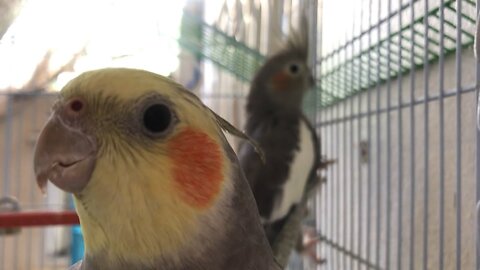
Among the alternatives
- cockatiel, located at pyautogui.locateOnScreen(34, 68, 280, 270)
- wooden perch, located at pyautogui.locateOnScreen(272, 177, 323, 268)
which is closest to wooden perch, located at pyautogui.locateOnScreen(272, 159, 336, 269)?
wooden perch, located at pyautogui.locateOnScreen(272, 177, 323, 268)

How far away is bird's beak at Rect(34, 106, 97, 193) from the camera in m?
0.44

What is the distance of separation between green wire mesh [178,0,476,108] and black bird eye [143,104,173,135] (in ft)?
1.34

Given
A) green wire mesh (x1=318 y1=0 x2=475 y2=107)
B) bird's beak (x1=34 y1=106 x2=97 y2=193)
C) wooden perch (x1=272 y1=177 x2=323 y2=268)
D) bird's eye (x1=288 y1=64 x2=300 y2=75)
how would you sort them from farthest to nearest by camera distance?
1. bird's eye (x1=288 y1=64 x2=300 y2=75)
2. wooden perch (x1=272 y1=177 x2=323 y2=268)
3. green wire mesh (x1=318 y1=0 x2=475 y2=107)
4. bird's beak (x1=34 y1=106 x2=97 y2=193)

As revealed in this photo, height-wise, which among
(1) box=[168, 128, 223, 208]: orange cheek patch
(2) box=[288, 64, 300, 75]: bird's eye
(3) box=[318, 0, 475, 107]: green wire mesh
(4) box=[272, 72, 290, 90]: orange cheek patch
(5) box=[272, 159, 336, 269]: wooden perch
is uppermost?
(2) box=[288, 64, 300, 75]: bird's eye

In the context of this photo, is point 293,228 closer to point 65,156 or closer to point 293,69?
point 293,69

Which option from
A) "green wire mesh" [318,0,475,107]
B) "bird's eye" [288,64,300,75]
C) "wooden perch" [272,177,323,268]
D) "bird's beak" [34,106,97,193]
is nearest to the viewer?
"bird's beak" [34,106,97,193]

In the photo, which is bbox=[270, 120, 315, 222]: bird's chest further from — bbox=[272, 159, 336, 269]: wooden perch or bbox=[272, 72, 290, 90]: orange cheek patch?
bbox=[272, 72, 290, 90]: orange cheek patch

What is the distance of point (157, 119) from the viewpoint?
47 centimetres

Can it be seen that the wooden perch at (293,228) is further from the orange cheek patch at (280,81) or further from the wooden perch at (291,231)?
the orange cheek patch at (280,81)

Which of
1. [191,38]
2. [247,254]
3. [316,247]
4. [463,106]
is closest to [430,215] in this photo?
[463,106]

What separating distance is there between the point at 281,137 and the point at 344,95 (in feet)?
0.81

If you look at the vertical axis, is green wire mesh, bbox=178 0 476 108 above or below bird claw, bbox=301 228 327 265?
above

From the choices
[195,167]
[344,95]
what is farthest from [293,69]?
[195,167]

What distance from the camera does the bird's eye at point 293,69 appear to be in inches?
60.1
